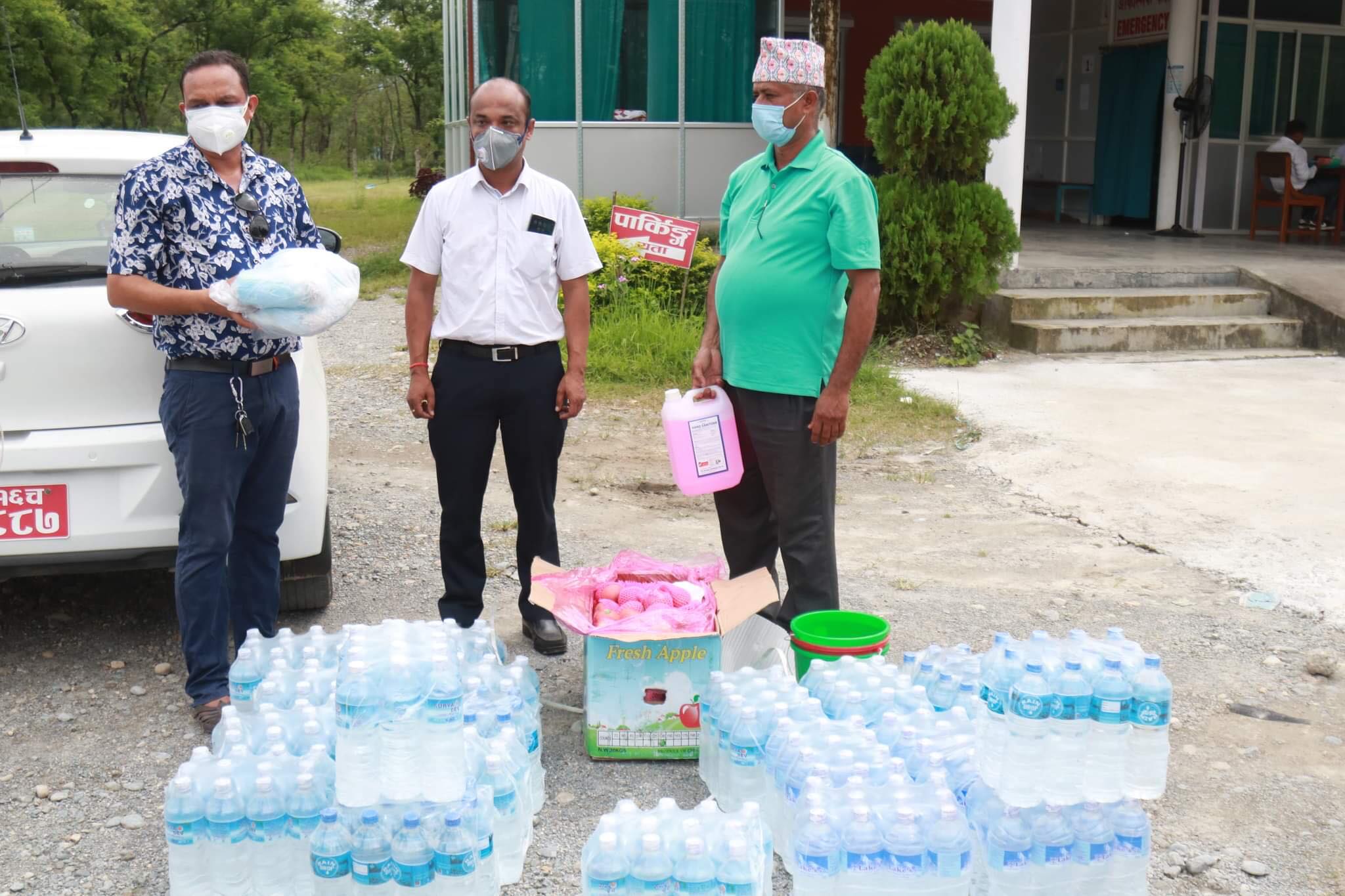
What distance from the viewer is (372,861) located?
2.67 meters

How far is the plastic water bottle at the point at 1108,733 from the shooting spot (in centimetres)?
297

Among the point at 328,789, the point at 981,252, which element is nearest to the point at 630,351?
the point at 981,252

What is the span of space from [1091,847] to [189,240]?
9.60ft

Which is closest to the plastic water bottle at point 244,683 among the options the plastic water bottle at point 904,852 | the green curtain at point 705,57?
the plastic water bottle at point 904,852

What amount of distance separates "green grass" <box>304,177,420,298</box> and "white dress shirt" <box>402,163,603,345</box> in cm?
394

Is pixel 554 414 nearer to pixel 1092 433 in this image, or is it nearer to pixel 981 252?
pixel 1092 433

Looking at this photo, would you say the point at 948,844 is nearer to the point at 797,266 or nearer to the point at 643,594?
the point at 643,594

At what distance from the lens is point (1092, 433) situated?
7.96 meters

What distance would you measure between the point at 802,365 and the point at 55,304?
2.39m

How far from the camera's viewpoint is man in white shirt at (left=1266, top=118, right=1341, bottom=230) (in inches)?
581

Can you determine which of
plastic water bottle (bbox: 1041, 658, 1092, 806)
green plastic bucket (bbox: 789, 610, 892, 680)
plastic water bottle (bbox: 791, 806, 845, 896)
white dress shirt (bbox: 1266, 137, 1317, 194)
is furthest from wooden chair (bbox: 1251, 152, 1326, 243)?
plastic water bottle (bbox: 791, 806, 845, 896)

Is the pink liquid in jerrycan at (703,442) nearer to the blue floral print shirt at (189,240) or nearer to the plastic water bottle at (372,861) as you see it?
the blue floral print shirt at (189,240)

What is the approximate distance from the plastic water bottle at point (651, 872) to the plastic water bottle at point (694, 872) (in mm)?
19

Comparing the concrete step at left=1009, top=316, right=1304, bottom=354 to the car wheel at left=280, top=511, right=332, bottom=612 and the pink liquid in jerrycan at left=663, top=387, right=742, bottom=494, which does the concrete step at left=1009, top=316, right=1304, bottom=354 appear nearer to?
the pink liquid in jerrycan at left=663, top=387, right=742, bottom=494
